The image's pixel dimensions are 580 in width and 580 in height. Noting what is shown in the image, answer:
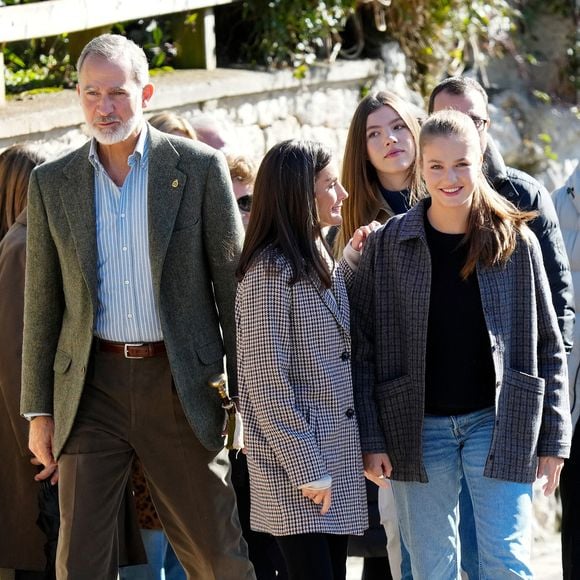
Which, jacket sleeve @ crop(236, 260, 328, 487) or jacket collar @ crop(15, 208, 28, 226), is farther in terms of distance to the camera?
jacket collar @ crop(15, 208, 28, 226)

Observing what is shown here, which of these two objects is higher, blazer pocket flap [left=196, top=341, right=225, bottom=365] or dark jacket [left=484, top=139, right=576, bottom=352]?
dark jacket [left=484, top=139, right=576, bottom=352]

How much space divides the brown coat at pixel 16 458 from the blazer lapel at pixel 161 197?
64 cm

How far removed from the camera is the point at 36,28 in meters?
5.67

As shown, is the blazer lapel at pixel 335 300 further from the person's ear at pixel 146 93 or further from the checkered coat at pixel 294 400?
the person's ear at pixel 146 93

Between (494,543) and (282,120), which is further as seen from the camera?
(282,120)

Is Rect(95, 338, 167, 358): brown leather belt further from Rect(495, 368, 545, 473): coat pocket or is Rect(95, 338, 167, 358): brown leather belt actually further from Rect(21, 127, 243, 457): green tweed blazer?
Rect(495, 368, 545, 473): coat pocket

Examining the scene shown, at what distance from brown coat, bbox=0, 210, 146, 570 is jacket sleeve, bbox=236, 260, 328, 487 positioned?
85cm

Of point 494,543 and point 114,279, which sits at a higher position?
point 114,279

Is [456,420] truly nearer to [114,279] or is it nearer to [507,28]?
[114,279]

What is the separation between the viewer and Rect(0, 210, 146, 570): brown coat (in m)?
4.34

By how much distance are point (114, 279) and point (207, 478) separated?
2.17 ft

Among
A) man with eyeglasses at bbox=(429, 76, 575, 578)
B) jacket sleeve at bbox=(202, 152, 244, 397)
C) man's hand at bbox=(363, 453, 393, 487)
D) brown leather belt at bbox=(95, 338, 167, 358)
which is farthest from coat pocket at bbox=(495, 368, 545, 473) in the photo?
brown leather belt at bbox=(95, 338, 167, 358)

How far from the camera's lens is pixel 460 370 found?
150 inches

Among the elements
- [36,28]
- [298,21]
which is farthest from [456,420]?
[298,21]
